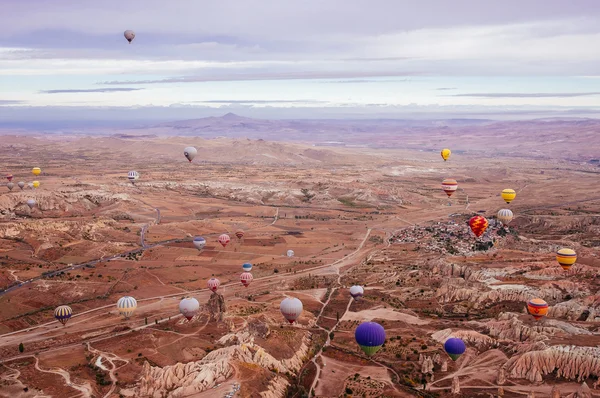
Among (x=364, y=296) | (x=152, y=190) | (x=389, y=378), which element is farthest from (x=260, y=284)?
(x=152, y=190)

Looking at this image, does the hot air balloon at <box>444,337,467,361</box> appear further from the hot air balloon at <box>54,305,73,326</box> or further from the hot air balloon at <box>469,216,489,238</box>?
the hot air balloon at <box>54,305,73,326</box>

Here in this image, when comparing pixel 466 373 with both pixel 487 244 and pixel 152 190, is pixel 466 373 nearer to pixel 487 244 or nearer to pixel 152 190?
pixel 487 244

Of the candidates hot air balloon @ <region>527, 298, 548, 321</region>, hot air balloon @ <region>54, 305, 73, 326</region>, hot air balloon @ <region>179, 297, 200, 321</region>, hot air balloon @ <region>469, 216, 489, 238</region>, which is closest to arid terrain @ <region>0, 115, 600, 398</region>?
hot air balloon @ <region>527, 298, 548, 321</region>

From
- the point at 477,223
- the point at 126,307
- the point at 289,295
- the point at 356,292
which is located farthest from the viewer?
the point at 477,223

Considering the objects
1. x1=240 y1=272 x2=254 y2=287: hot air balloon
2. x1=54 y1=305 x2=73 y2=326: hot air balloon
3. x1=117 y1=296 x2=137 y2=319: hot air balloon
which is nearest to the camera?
x1=117 y1=296 x2=137 y2=319: hot air balloon

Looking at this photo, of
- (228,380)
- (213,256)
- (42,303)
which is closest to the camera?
(228,380)

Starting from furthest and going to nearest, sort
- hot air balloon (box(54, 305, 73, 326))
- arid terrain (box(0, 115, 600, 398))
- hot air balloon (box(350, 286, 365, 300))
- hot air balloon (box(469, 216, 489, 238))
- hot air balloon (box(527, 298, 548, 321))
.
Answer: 1. hot air balloon (box(469, 216, 489, 238))
2. hot air balloon (box(350, 286, 365, 300))
3. hot air balloon (box(54, 305, 73, 326))
4. hot air balloon (box(527, 298, 548, 321))
5. arid terrain (box(0, 115, 600, 398))

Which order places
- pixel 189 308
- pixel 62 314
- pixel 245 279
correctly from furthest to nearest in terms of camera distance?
pixel 245 279 → pixel 62 314 → pixel 189 308

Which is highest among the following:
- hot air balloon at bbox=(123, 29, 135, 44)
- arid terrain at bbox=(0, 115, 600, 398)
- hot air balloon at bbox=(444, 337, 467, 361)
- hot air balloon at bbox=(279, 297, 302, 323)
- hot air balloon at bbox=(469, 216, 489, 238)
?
hot air balloon at bbox=(123, 29, 135, 44)

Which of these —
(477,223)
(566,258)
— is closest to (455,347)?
(566,258)

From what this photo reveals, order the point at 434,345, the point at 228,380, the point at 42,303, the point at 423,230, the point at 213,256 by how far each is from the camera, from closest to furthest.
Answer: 1. the point at 228,380
2. the point at 434,345
3. the point at 42,303
4. the point at 213,256
5. the point at 423,230

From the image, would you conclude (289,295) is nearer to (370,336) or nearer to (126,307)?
(126,307)
